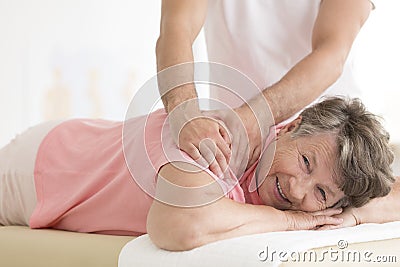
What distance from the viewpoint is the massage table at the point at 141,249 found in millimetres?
1420

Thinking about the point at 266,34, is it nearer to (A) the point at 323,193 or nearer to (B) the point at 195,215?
(A) the point at 323,193

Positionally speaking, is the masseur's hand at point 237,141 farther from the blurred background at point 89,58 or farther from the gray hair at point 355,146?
the blurred background at point 89,58

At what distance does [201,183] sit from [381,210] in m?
0.52

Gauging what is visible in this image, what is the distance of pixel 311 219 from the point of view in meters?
1.70

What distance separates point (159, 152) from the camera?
1738 millimetres

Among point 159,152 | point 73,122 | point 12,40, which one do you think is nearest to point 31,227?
point 73,122

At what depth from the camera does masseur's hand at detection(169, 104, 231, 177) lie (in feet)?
5.43

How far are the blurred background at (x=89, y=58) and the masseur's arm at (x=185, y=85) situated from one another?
1358 millimetres

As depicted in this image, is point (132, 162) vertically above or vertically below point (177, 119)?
below

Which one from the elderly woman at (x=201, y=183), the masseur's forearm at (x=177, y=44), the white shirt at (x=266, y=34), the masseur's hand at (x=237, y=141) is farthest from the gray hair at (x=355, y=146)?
the white shirt at (x=266, y=34)

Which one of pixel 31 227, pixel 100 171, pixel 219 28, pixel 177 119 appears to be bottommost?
pixel 31 227

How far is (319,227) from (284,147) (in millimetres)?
186

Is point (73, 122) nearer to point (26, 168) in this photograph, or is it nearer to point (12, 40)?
point (26, 168)

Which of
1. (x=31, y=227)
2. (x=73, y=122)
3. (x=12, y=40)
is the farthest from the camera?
(x=12, y=40)
